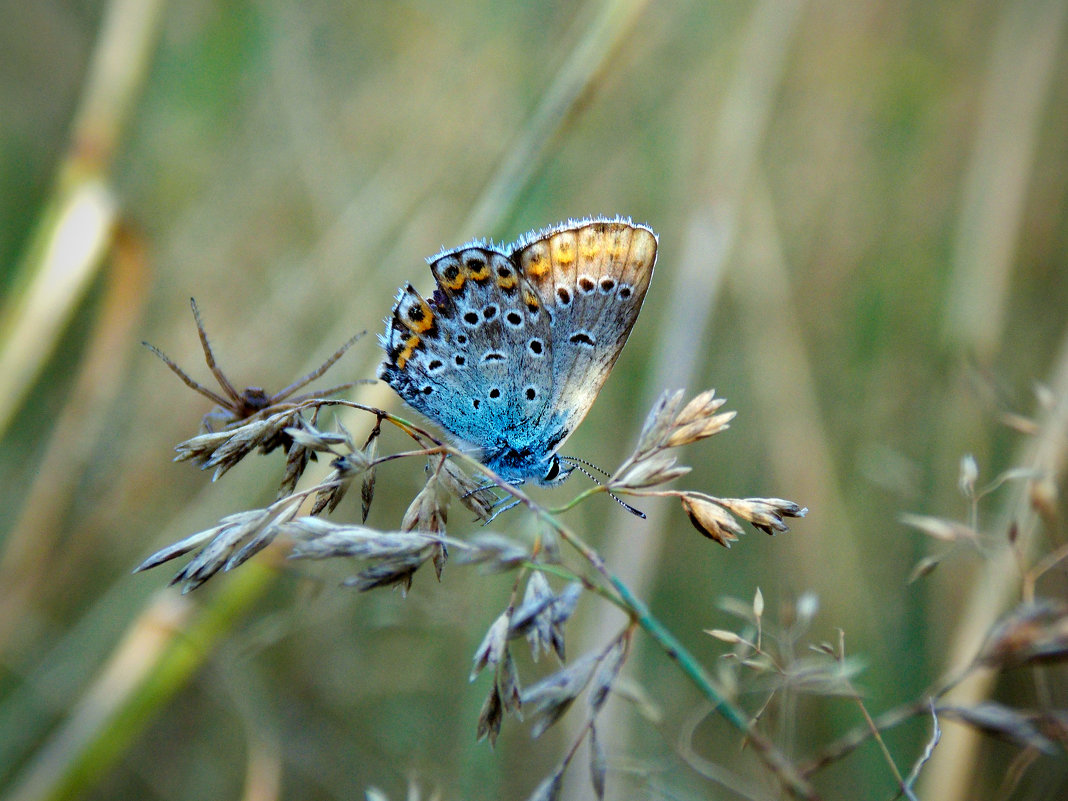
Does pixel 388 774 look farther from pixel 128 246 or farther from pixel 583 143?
pixel 583 143

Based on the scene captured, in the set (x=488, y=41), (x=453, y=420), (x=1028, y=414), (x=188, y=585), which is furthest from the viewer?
(x=488, y=41)

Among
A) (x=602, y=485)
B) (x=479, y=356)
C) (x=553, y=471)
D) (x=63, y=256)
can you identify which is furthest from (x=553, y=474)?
(x=63, y=256)

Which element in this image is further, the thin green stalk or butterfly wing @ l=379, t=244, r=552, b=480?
butterfly wing @ l=379, t=244, r=552, b=480

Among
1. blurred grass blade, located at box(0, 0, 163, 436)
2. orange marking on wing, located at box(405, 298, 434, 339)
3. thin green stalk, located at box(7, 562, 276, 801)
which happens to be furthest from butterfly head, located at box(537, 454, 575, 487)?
blurred grass blade, located at box(0, 0, 163, 436)

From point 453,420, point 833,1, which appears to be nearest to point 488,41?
point 833,1

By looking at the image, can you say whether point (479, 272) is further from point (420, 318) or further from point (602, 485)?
point (602, 485)

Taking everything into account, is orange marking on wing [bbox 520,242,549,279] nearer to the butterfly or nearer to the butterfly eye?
the butterfly
